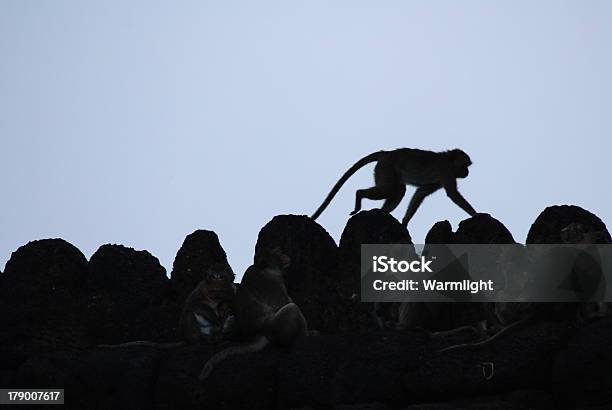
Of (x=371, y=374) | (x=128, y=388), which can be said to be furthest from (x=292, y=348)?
(x=128, y=388)

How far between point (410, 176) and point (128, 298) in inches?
163

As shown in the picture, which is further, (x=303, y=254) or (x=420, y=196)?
(x=420, y=196)

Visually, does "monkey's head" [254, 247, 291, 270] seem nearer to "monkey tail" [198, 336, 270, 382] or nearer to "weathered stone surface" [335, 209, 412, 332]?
"weathered stone surface" [335, 209, 412, 332]

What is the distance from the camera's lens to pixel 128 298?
1176 cm

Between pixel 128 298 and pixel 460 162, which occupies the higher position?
pixel 460 162

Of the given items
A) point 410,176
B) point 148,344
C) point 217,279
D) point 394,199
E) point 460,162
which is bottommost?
point 148,344

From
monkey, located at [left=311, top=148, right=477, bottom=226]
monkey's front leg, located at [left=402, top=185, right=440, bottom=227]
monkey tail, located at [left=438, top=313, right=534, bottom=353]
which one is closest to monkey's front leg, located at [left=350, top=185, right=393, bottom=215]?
monkey, located at [left=311, top=148, right=477, bottom=226]

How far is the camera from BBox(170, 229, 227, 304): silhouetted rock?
1164cm

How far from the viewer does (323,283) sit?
1104 centimetres

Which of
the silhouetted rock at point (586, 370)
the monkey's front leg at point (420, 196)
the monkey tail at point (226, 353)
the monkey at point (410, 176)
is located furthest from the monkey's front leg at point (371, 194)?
the silhouetted rock at point (586, 370)

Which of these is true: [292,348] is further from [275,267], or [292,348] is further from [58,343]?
[58,343]

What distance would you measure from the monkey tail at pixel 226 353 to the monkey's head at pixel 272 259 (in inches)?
40.0

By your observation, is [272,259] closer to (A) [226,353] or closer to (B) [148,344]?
(A) [226,353]

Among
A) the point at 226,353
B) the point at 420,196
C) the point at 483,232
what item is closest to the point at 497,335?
the point at 483,232
